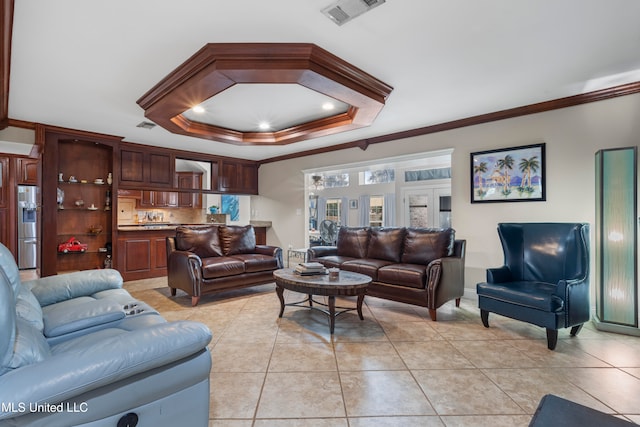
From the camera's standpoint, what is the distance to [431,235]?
3822mm

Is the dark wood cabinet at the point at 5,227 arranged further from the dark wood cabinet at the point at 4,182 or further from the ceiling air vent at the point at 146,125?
the ceiling air vent at the point at 146,125

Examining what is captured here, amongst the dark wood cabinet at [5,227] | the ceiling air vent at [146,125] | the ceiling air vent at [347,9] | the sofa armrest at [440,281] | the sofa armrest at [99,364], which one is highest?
the ceiling air vent at [347,9]

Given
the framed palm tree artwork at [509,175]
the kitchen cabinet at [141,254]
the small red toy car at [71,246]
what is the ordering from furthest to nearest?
the kitchen cabinet at [141,254]
the small red toy car at [71,246]
the framed palm tree artwork at [509,175]

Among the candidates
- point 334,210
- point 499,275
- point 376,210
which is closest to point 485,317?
point 499,275

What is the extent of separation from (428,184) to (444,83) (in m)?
4.91

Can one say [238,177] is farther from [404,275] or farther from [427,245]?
[404,275]

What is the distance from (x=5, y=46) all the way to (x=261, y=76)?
1.83 m

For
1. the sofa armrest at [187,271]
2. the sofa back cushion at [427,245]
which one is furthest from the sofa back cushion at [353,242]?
the sofa armrest at [187,271]

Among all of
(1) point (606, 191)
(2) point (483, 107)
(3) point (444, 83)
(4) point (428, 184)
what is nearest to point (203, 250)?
(3) point (444, 83)

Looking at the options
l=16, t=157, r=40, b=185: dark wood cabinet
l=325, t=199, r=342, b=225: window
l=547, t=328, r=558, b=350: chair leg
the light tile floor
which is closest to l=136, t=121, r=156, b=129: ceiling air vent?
the light tile floor

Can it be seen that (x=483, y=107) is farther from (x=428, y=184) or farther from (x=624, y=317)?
(x=428, y=184)

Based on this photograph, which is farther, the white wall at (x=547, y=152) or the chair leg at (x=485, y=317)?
the white wall at (x=547, y=152)

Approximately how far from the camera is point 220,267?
12.7ft

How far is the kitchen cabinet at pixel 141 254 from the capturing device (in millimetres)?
4980
